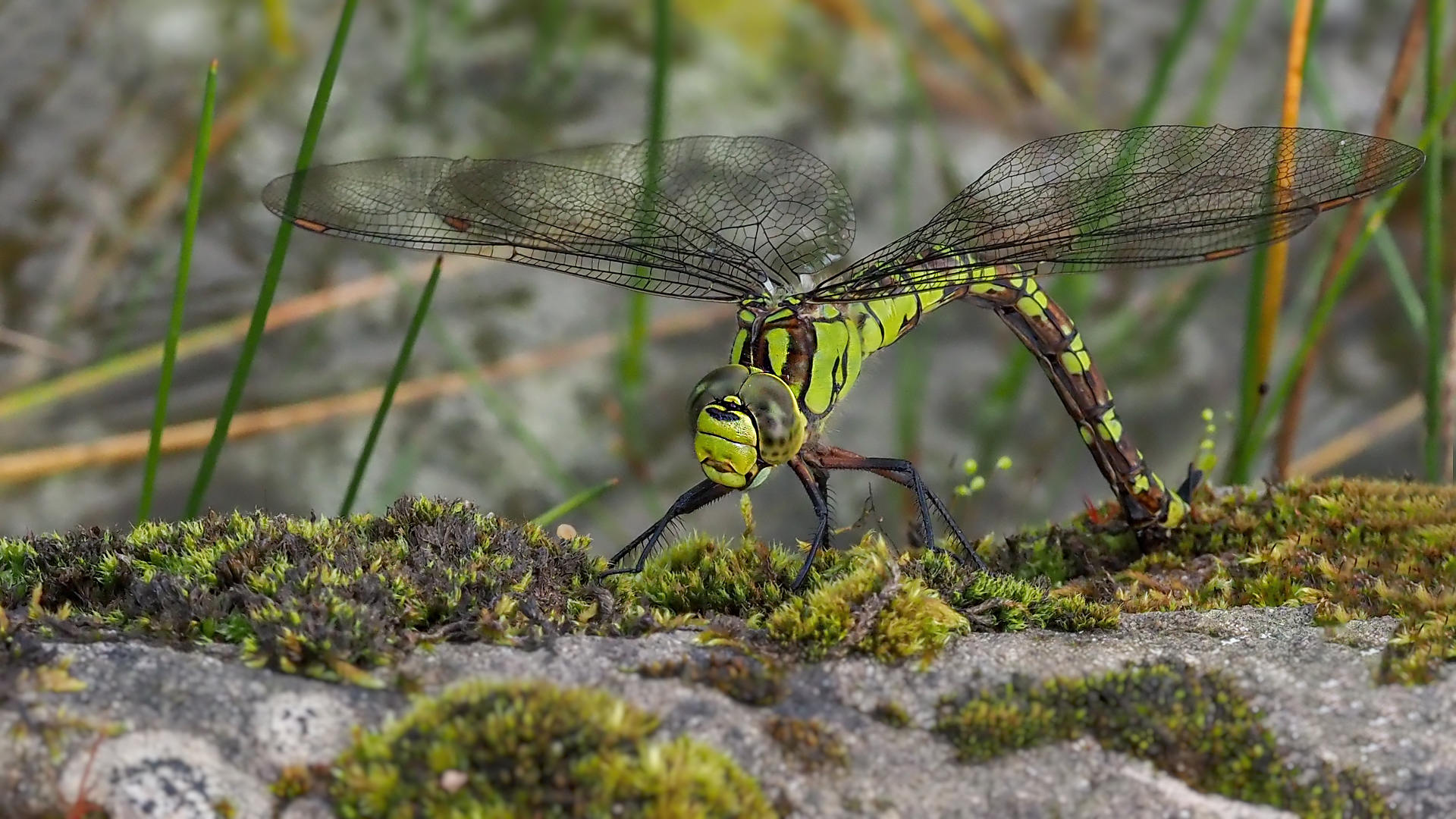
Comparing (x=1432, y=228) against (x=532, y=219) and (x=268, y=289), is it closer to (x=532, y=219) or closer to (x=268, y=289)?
(x=532, y=219)

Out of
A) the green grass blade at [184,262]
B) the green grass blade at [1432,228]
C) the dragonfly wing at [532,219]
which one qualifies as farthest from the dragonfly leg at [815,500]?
the green grass blade at [1432,228]

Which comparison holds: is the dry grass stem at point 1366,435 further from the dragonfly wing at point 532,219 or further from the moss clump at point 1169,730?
the moss clump at point 1169,730

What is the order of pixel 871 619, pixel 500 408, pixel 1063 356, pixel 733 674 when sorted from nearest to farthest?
pixel 733 674 < pixel 871 619 < pixel 1063 356 < pixel 500 408

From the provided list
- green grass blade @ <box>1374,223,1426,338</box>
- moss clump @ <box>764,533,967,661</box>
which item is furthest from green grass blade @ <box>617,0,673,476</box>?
green grass blade @ <box>1374,223,1426,338</box>

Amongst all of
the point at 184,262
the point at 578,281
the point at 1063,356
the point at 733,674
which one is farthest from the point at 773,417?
the point at 578,281

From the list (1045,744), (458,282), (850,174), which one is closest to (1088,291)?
(850,174)

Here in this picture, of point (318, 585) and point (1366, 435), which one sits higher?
point (1366, 435)
